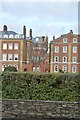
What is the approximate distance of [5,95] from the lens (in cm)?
795

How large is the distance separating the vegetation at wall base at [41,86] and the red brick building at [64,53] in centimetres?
2953

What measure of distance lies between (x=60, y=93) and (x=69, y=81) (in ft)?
1.41

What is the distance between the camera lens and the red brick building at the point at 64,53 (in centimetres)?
3772

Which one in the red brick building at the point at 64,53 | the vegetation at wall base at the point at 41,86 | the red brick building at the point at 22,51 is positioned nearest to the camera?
the vegetation at wall base at the point at 41,86

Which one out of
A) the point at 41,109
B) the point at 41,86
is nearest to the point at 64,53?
the point at 41,86

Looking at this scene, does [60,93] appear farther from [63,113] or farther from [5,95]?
[5,95]

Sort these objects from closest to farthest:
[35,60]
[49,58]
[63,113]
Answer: [63,113] < [35,60] < [49,58]

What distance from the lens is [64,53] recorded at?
1529 inches

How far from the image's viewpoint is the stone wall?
7.40m

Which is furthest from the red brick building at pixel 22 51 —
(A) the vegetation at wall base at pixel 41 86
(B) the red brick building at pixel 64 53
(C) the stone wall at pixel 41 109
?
(C) the stone wall at pixel 41 109

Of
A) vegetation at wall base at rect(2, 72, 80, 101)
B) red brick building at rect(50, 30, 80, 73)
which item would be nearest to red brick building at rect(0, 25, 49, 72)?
red brick building at rect(50, 30, 80, 73)

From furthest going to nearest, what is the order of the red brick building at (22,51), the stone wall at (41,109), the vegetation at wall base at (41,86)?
the red brick building at (22,51), the vegetation at wall base at (41,86), the stone wall at (41,109)

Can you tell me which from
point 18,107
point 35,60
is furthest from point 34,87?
point 35,60

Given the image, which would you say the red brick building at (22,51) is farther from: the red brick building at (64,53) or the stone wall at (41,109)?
the stone wall at (41,109)
